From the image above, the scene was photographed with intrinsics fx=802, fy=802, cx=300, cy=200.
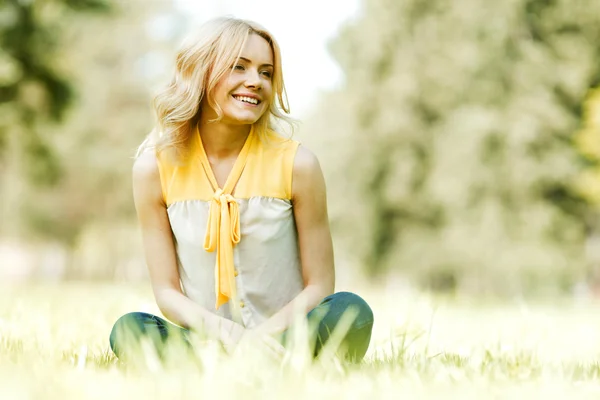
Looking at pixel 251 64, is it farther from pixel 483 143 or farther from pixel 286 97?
pixel 483 143

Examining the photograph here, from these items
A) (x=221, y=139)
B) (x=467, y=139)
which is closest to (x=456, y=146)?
(x=467, y=139)

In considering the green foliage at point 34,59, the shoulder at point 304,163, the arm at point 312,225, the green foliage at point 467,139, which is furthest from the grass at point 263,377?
the green foliage at point 467,139

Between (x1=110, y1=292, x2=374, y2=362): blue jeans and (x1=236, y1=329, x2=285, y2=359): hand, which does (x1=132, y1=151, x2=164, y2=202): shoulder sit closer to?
(x1=110, y1=292, x2=374, y2=362): blue jeans

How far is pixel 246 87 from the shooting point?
9.35 feet

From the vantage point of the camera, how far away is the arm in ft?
9.39

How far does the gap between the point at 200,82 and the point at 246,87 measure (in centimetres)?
17

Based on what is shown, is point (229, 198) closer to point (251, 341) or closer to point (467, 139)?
point (251, 341)

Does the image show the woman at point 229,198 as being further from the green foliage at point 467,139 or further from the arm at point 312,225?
the green foliage at point 467,139

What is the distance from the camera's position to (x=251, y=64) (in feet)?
9.41

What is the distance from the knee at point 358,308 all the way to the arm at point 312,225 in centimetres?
15

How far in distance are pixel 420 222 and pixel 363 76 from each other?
10.9ft

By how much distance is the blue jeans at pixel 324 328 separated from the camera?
264 cm

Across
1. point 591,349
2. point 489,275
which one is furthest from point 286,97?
point 489,275

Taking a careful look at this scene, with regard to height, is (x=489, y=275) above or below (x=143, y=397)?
below
